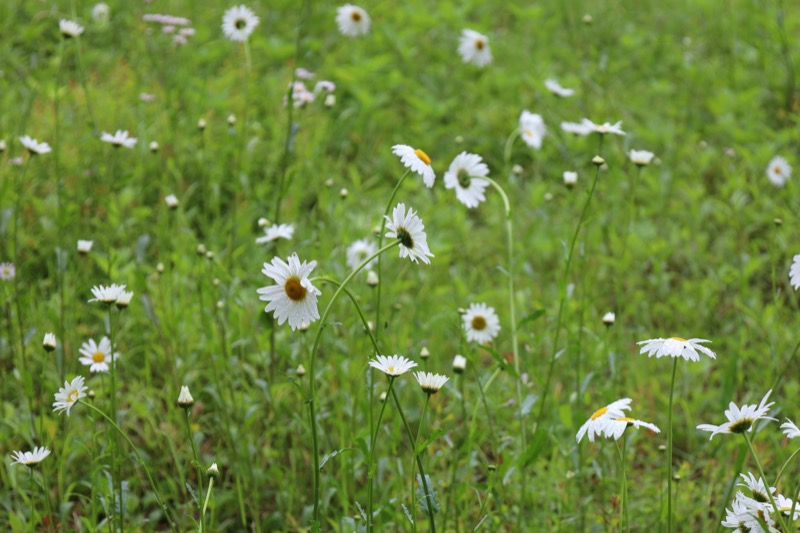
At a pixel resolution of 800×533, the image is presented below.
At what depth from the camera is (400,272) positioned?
198 centimetres

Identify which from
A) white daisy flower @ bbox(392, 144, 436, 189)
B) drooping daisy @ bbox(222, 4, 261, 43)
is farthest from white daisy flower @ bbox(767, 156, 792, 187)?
white daisy flower @ bbox(392, 144, 436, 189)

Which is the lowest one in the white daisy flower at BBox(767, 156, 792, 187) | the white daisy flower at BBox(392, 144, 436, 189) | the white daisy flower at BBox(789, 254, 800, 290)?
the white daisy flower at BBox(767, 156, 792, 187)

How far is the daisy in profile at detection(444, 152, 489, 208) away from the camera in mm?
1814

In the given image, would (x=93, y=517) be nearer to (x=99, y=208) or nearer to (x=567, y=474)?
(x=567, y=474)

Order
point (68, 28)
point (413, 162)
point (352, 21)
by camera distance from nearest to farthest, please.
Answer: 1. point (413, 162)
2. point (68, 28)
3. point (352, 21)

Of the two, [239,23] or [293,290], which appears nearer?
[293,290]

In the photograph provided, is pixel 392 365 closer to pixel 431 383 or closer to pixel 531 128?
pixel 431 383

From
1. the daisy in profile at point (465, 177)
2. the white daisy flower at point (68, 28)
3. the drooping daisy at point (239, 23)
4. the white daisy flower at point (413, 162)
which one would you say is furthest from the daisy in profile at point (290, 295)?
the drooping daisy at point (239, 23)

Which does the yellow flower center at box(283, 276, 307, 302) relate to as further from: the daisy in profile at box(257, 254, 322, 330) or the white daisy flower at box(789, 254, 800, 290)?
the white daisy flower at box(789, 254, 800, 290)

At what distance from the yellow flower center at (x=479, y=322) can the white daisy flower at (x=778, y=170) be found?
1.56 m

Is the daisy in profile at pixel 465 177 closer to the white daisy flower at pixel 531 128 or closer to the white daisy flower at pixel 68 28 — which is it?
the white daisy flower at pixel 531 128

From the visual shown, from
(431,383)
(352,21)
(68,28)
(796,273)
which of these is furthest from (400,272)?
(352,21)

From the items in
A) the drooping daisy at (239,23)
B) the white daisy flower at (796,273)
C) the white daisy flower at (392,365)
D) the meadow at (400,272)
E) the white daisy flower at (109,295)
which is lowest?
the meadow at (400,272)

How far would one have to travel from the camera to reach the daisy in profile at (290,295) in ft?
4.17
